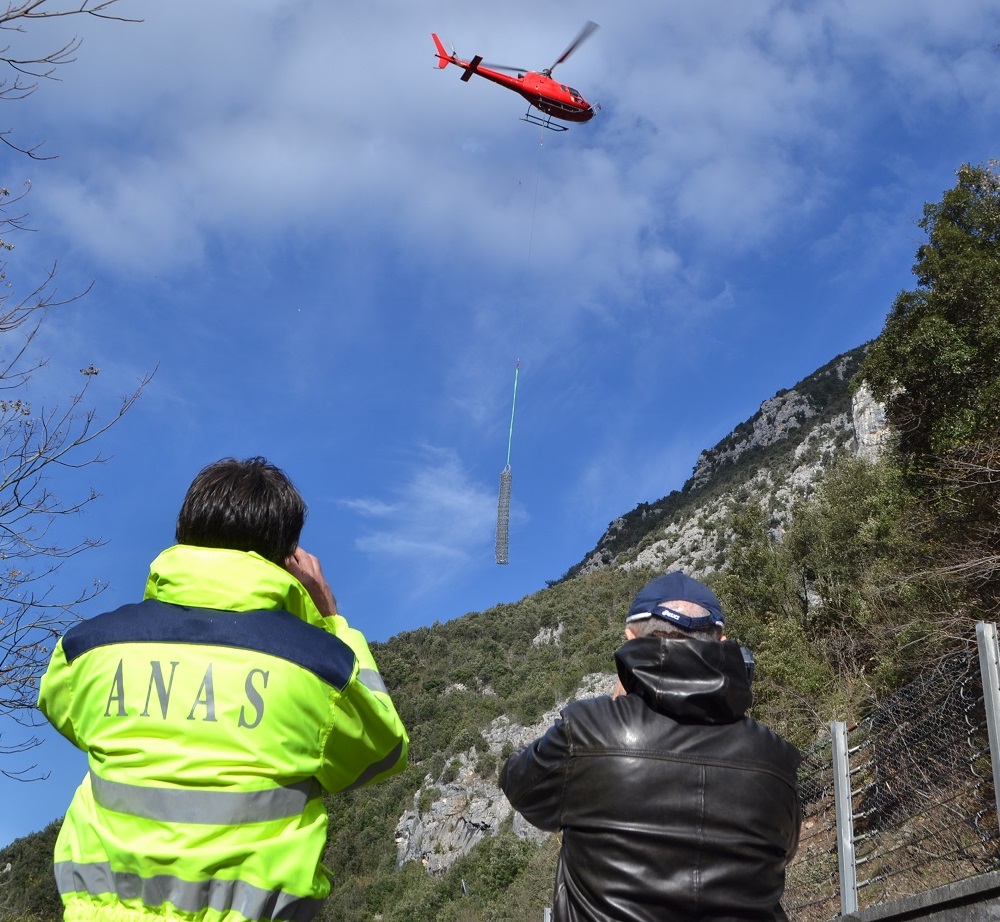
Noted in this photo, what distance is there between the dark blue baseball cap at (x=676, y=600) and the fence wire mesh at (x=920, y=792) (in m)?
4.29

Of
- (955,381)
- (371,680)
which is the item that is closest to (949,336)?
(955,381)

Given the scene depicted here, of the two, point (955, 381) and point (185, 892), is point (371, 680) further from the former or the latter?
point (955, 381)

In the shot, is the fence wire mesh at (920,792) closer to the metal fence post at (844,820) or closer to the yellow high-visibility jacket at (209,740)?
the metal fence post at (844,820)

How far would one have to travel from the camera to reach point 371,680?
2016 mm

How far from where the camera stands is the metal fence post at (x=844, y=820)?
589cm

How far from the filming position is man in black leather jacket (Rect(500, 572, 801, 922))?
222 centimetres

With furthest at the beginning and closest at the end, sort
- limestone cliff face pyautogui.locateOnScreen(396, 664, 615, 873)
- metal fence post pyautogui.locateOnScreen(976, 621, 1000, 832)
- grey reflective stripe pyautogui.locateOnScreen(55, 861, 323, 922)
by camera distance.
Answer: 1. limestone cliff face pyautogui.locateOnScreen(396, 664, 615, 873)
2. metal fence post pyautogui.locateOnScreen(976, 621, 1000, 832)
3. grey reflective stripe pyautogui.locateOnScreen(55, 861, 323, 922)

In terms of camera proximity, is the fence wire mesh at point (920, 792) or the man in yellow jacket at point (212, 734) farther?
the fence wire mesh at point (920, 792)

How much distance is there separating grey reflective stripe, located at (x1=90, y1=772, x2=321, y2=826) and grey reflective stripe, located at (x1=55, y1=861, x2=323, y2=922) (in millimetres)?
103

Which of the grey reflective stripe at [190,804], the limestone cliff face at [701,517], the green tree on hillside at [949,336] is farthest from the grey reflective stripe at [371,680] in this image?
the limestone cliff face at [701,517]

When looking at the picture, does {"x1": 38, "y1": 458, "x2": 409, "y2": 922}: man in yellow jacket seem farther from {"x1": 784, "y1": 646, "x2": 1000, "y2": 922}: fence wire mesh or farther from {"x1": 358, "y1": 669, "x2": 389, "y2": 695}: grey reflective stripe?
{"x1": 784, "y1": 646, "x2": 1000, "y2": 922}: fence wire mesh

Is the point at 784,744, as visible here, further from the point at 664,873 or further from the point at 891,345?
the point at 891,345

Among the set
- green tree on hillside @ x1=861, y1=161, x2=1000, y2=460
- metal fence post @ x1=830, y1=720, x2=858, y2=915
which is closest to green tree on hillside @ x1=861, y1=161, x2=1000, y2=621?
green tree on hillside @ x1=861, y1=161, x2=1000, y2=460

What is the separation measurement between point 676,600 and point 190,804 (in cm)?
140
